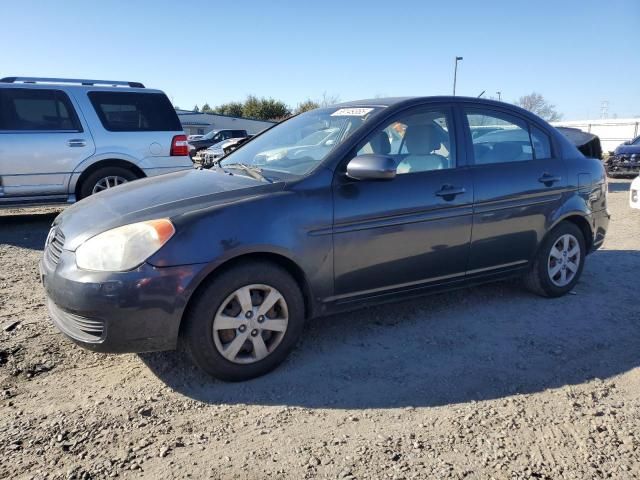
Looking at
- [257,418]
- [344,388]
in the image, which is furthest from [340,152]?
[257,418]

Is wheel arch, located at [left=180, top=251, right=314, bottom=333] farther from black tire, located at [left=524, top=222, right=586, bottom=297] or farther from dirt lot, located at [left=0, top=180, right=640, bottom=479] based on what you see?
black tire, located at [left=524, top=222, right=586, bottom=297]

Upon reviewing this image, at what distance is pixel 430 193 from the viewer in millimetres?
3672

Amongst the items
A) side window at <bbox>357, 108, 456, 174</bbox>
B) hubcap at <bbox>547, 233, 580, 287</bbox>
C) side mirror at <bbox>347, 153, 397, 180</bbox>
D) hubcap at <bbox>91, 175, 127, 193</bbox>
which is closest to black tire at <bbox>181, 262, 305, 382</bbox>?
side mirror at <bbox>347, 153, 397, 180</bbox>

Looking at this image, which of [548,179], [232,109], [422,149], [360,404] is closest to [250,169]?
[422,149]

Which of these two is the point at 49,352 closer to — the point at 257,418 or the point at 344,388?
the point at 257,418

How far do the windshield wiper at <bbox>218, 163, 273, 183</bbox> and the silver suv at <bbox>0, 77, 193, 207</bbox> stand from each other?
153 inches

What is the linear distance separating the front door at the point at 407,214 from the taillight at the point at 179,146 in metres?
4.94

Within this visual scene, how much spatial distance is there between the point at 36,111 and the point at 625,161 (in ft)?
51.7

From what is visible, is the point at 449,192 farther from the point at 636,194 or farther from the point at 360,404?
the point at 636,194

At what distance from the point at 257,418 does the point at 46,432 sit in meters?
1.06

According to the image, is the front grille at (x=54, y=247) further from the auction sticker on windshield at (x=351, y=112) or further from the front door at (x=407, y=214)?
the auction sticker on windshield at (x=351, y=112)

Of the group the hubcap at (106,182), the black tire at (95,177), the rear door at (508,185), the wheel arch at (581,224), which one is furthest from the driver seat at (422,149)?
the black tire at (95,177)

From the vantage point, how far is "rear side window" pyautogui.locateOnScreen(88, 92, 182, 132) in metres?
7.46

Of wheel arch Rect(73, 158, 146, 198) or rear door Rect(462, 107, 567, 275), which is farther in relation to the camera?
wheel arch Rect(73, 158, 146, 198)
